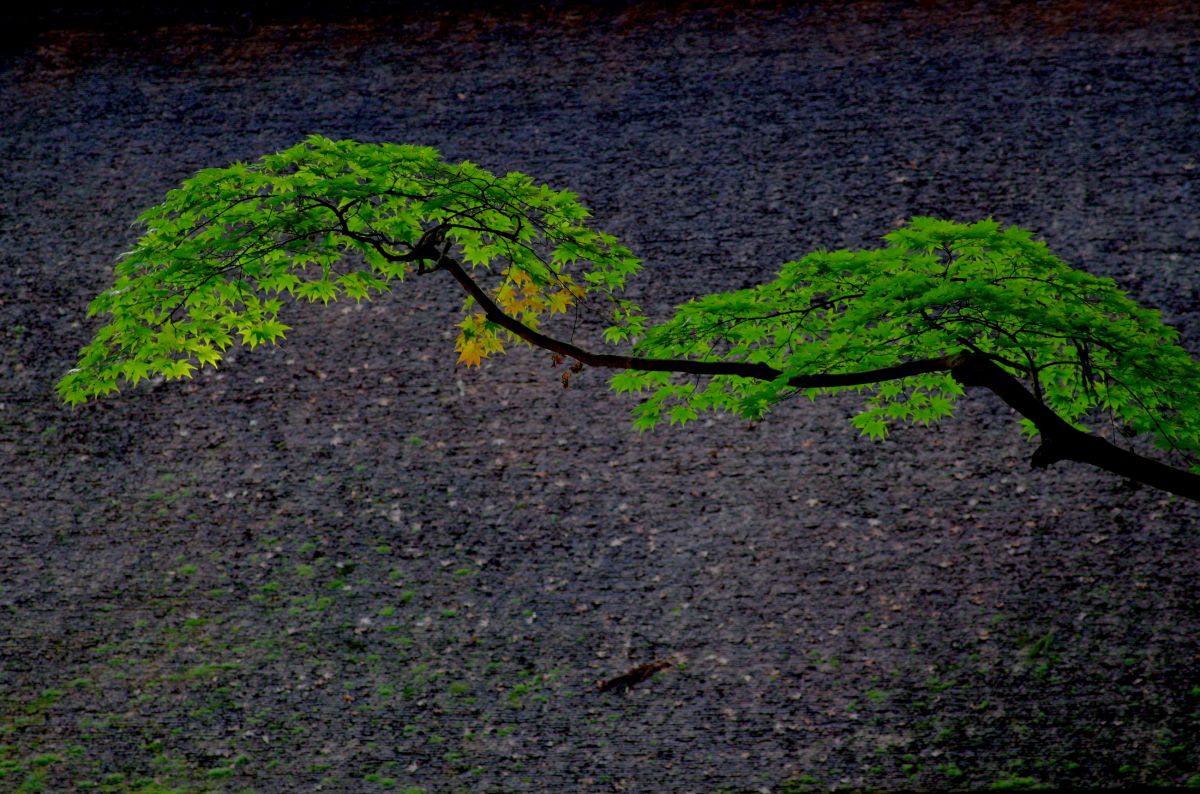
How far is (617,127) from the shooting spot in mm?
5660

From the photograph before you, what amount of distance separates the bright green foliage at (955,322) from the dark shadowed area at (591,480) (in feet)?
5.98

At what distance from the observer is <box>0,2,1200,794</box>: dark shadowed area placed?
4449mm

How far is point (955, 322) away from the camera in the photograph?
281cm

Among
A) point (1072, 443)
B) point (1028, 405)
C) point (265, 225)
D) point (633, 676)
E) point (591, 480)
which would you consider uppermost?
point (265, 225)

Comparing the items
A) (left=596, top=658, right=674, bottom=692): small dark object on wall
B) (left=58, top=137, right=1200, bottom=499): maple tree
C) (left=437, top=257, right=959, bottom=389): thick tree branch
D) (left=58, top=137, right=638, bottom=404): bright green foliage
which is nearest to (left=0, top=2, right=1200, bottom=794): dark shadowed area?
(left=596, top=658, right=674, bottom=692): small dark object on wall

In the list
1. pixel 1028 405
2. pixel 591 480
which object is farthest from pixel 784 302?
pixel 591 480

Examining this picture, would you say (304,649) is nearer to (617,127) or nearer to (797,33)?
(617,127)

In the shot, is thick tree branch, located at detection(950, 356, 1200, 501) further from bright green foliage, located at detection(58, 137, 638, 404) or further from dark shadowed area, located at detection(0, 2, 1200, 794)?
dark shadowed area, located at detection(0, 2, 1200, 794)

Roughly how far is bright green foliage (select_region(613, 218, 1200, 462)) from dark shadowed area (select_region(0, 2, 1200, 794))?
1823 millimetres

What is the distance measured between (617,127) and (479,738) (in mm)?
3608

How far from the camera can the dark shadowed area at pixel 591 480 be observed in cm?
445

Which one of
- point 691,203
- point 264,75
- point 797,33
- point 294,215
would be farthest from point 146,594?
point 797,33

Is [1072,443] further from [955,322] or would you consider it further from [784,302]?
[784,302]

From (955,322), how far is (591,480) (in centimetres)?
250
